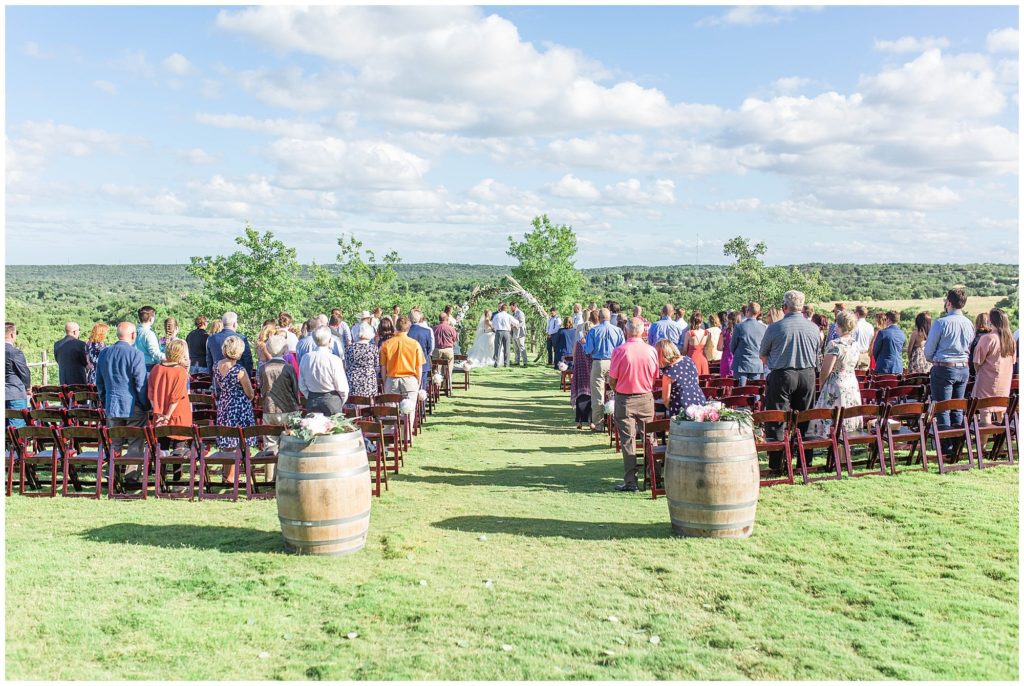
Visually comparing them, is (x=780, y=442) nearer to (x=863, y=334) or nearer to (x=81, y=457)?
(x=863, y=334)

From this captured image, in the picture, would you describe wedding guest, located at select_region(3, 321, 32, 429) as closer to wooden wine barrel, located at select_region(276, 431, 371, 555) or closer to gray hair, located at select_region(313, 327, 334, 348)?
gray hair, located at select_region(313, 327, 334, 348)

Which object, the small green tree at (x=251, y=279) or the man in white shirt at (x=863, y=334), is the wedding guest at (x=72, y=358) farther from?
the small green tree at (x=251, y=279)

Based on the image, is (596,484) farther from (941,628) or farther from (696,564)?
(941,628)

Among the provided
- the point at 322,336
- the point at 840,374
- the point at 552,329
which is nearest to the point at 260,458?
the point at 322,336

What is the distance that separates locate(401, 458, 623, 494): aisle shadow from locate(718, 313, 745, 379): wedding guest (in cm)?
393

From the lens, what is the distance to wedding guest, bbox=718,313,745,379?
14539 millimetres

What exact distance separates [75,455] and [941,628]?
29.6 feet

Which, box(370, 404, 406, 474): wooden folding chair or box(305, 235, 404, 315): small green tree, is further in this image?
box(305, 235, 404, 315): small green tree

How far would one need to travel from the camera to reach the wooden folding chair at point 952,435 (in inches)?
371

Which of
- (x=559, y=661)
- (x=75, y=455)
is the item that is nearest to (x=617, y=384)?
(x=559, y=661)

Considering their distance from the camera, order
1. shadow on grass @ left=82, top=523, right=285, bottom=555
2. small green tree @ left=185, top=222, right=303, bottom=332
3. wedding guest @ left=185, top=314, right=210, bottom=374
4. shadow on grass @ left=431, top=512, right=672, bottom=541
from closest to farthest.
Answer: shadow on grass @ left=82, top=523, right=285, bottom=555
shadow on grass @ left=431, top=512, right=672, bottom=541
wedding guest @ left=185, top=314, right=210, bottom=374
small green tree @ left=185, top=222, right=303, bottom=332

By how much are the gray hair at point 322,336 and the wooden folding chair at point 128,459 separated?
210cm

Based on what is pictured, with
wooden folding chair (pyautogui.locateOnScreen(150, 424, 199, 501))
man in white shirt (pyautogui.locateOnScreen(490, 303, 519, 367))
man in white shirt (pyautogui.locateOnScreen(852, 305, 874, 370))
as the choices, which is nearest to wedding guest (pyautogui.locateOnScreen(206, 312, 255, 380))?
wooden folding chair (pyautogui.locateOnScreen(150, 424, 199, 501))

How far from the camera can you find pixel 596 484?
384 inches
